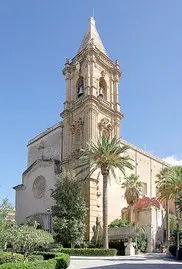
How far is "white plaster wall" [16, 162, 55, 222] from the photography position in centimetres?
5228

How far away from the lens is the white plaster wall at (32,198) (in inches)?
2058

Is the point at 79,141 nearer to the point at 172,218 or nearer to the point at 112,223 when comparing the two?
the point at 112,223

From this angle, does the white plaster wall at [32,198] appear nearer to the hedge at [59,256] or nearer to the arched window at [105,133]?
the arched window at [105,133]

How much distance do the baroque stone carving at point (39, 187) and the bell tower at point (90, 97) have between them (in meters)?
4.46

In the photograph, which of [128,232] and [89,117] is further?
[89,117]

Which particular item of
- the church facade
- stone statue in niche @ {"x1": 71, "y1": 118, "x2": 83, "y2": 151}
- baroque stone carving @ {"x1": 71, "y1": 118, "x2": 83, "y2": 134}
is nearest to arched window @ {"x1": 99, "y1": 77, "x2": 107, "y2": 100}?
the church facade

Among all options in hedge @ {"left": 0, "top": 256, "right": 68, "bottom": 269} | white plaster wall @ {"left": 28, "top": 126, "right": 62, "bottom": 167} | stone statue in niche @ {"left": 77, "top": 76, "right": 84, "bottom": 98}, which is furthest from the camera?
white plaster wall @ {"left": 28, "top": 126, "right": 62, "bottom": 167}

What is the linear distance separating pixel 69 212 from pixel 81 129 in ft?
42.0

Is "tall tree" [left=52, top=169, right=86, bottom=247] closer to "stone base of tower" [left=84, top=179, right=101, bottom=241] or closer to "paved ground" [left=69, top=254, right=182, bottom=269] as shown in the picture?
"stone base of tower" [left=84, top=179, right=101, bottom=241]

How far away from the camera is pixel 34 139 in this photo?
63.2m

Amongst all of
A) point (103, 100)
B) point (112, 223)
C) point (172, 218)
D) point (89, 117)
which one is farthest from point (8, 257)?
point (172, 218)

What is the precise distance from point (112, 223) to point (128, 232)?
4.18 metres

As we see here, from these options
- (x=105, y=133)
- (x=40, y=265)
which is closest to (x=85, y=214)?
(x=105, y=133)

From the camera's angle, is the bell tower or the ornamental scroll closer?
the bell tower
